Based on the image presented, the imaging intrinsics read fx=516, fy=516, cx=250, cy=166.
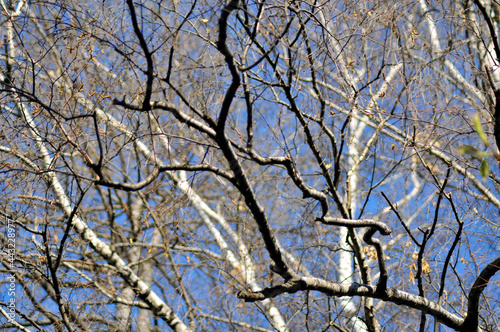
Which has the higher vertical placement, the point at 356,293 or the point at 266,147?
the point at 266,147

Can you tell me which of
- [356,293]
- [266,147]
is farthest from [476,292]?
[266,147]

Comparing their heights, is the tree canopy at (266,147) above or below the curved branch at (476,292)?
above

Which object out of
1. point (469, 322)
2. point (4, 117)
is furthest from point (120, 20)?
point (469, 322)

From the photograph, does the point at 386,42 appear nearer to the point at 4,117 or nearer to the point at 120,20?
the point at 120,20

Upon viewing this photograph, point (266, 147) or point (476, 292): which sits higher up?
point (266, 147)

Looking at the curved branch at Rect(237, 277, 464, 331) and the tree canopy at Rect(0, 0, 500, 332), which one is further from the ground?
the tree canopy at Rect(0, 0, 500, 332)

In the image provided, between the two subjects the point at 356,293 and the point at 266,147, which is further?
the point at 266,147

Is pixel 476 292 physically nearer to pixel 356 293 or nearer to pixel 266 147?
pixel 356 293

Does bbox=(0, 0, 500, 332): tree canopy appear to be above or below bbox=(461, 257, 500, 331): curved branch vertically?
above

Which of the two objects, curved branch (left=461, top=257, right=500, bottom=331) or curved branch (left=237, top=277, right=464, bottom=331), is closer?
curved branch (left=237, top=277, right=464, bottom=331)

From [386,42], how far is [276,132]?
136 cm

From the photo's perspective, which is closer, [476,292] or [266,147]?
[476,292]

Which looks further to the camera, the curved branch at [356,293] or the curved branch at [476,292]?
the curved branch at [476,292]

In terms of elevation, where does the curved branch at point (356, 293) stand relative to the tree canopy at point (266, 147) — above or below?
below
